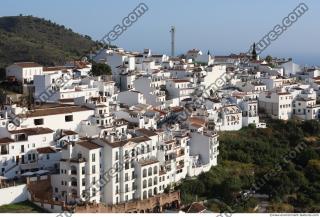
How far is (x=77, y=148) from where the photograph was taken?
1706 centimetres

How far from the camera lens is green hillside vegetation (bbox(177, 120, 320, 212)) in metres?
19.4

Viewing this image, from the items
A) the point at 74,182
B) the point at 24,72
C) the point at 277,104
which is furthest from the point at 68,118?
the point at 277,104

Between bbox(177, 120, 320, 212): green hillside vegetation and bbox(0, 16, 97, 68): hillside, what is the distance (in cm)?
1729

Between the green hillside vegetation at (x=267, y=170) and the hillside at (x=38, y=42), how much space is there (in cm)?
1729

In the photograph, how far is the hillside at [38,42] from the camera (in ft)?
131

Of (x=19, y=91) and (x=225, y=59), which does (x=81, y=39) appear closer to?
(x=225, y=59)

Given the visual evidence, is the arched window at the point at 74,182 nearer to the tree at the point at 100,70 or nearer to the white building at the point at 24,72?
the white building at the point at 24,72

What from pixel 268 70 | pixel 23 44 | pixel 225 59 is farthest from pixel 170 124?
pixel 23 44

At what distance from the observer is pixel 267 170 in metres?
22.6

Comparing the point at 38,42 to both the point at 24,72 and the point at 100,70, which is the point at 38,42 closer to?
the point at 100,70

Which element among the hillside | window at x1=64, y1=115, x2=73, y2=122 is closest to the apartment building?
window at x1=64, y1=115, x2=73, y2=122

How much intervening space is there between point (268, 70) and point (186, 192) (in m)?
18.8

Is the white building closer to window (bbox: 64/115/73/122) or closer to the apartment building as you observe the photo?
window (bbox: 64/115/73/122)

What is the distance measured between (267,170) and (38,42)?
2862 cm
